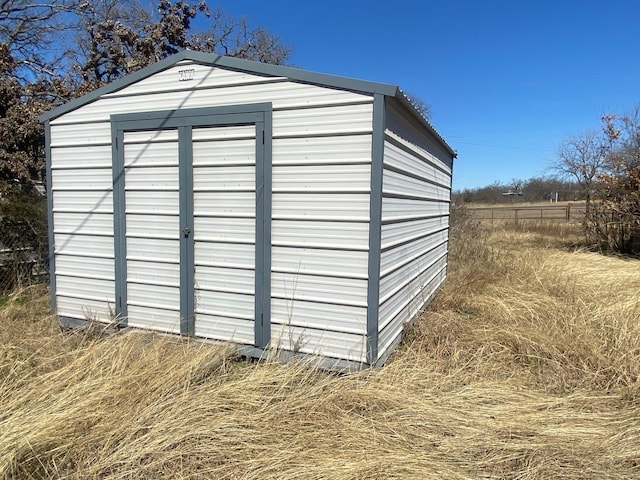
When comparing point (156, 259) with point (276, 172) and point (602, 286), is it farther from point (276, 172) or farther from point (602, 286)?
point (602, 286)

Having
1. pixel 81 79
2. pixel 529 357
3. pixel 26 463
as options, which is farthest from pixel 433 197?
pixel 81 79

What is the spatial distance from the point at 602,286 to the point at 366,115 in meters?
5.18

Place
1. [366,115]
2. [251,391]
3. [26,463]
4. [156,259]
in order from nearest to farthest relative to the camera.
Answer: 1. [26,463]
2. [251,391]
3. [366,115]
4. [156,259]

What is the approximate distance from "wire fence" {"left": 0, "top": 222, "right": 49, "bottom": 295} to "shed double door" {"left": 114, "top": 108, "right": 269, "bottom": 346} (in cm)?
274

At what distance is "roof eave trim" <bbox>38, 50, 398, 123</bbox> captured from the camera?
3156 millimetres

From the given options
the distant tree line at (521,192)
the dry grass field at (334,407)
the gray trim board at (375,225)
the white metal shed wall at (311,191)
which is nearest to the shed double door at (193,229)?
the white metal shed wall at (311,191)

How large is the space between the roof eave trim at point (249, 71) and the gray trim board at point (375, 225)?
124 millimetres

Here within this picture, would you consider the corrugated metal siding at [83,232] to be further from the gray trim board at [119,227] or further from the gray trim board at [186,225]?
the gray trim board at [186,225]

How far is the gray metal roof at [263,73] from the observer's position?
3158 millimetres

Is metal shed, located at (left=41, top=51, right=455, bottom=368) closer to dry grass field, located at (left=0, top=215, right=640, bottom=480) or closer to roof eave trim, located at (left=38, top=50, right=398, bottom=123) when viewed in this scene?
roof eave trim, located at (left=38, top=50, right=398, bottom=123)

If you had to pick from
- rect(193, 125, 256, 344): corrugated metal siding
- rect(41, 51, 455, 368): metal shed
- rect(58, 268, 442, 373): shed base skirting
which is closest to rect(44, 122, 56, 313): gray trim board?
rect(41, 51, 455, 368): metal shed

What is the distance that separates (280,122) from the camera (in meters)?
3.45

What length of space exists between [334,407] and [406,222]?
6.82 feet

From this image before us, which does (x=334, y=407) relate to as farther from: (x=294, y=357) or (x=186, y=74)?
(x=186, y=74)
